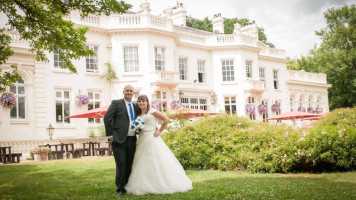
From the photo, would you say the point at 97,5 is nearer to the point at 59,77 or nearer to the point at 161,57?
the point at 59,77

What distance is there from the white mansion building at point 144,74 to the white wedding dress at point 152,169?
14.9 m

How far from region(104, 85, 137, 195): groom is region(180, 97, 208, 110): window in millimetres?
19583

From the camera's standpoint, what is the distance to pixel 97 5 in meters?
8.77

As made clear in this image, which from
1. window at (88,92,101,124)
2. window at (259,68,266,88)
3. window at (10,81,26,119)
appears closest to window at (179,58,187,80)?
window at (88,92,101,124)

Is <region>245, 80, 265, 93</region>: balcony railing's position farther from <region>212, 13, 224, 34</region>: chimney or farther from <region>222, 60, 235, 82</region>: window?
<region>212, 13, 224, 34</region>: chimney

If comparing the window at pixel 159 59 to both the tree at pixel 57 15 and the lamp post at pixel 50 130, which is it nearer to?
the lamp post at pixel 50 130

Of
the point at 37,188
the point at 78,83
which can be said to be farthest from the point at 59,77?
the point at 37,188

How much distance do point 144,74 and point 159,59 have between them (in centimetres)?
190

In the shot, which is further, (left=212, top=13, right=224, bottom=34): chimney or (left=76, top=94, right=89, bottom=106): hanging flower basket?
(left=212, top=13, right=224, bottom=34): chimney

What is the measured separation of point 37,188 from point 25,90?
14075 millimetres

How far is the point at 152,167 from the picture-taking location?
20.6 feet

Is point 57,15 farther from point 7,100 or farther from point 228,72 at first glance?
point 228,72

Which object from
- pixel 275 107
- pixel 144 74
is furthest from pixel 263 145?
pixel 275 107

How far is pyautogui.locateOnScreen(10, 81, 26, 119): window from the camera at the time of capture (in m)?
19.3
